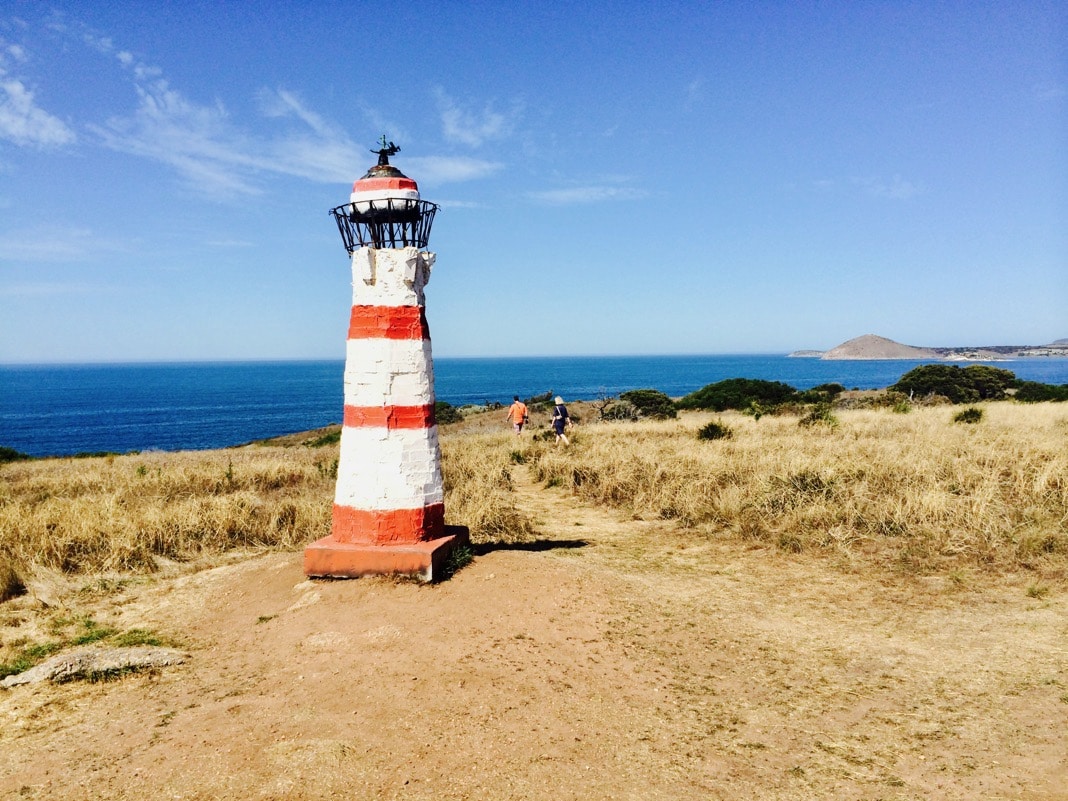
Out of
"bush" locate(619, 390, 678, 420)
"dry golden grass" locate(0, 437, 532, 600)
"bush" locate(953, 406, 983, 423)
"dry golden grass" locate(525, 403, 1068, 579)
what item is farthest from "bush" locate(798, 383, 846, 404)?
"dry golden grass" locate(0, 437, 532, 600)

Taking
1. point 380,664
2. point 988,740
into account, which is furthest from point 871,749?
point 380,664

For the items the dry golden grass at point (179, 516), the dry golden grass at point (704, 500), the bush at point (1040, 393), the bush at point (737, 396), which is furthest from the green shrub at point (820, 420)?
the bush at point (1040, 393)

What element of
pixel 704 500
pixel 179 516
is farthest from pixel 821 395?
pixel 179 516

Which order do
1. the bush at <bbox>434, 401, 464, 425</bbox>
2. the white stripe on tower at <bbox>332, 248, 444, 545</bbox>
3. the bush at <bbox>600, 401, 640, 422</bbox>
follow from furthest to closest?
the bush at <bbox>434, 401, 464, 425</bbox> < the bush at <bbox>600, 401, 640, 422</bbox> < the white stripe on tower at <bbox>332, 248, 444, 545</bbox>

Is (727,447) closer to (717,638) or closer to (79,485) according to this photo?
(717,638)

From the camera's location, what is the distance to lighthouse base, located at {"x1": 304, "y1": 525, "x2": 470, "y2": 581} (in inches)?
266

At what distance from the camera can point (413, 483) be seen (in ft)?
23.0

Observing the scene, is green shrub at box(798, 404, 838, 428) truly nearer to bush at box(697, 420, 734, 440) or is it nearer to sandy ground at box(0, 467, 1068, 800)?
bush at box(697, 420, 734, 440)

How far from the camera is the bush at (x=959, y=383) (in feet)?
112

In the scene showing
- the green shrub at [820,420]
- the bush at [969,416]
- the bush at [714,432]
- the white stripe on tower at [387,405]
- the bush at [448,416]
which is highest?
the white stripe on tower at [387,405]

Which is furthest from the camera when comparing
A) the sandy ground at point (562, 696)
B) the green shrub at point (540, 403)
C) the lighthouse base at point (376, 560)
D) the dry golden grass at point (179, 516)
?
the green shrub at point (540, 403)

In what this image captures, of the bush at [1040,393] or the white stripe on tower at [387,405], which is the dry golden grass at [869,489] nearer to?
the white stripe on tower at [387,405]

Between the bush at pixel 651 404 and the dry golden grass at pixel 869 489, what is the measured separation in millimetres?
14007

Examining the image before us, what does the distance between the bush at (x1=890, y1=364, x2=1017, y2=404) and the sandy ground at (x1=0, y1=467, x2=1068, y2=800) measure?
31.3 m
